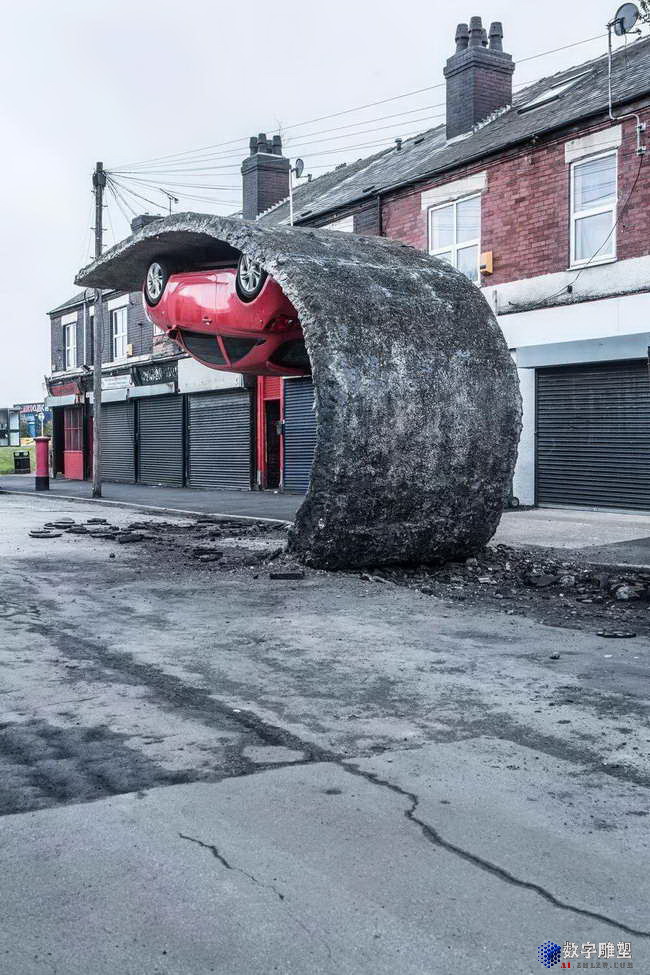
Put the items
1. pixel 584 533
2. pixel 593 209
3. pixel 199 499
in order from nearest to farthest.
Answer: pixel 584 533
pixel 593 209
pixel 199 499

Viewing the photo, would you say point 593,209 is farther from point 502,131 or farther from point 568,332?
point 502,131

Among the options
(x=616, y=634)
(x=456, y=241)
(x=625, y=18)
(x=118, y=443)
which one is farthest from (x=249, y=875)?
(x=118, y=443)

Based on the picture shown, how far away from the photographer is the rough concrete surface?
8.90 metres

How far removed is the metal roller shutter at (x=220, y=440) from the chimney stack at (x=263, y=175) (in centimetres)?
635

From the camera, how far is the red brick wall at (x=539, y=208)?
15602 mm

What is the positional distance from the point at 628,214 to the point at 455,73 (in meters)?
7.56

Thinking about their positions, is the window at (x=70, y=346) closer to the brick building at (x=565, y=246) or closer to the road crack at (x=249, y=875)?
the brick building at (x=565, y=246)

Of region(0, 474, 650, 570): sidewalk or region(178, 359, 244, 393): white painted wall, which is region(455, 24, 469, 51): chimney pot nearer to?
region(178, 359, 244, 393): white painted wall

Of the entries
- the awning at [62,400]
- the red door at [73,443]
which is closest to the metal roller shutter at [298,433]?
the red door at [73,443]

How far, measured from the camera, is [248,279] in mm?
12680

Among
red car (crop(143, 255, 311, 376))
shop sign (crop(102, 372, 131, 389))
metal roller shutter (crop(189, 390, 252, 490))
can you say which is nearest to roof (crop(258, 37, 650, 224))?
metal roller shutter (crop(189, 390, 252, 490))

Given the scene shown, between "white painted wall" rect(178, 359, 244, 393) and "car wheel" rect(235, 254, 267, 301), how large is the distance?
11.9 meters

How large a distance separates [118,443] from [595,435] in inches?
767

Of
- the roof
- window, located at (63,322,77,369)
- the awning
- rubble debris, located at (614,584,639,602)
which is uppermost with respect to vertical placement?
the roof
